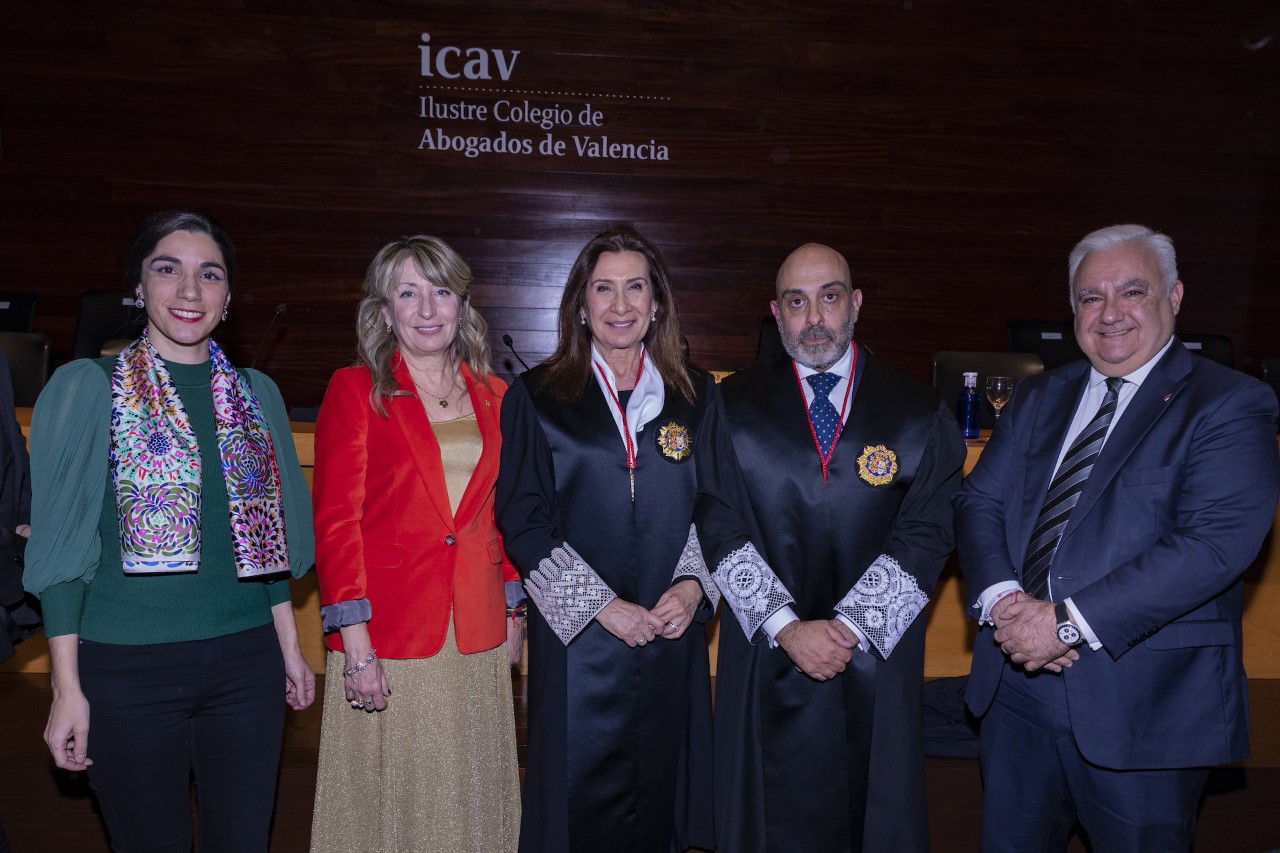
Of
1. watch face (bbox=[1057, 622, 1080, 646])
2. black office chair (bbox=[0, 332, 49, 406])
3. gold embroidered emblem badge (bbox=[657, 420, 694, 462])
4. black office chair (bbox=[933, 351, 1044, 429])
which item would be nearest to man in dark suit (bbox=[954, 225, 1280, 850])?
watch face (bbox=[1057, 622, 1080, 646])

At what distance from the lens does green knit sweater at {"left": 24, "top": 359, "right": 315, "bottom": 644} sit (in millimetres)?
1775

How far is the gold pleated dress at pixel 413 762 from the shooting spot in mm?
2135

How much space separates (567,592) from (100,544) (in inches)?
37.0

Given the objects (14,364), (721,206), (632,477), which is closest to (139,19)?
(14,364)

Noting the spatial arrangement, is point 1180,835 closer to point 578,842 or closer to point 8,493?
point 578,842

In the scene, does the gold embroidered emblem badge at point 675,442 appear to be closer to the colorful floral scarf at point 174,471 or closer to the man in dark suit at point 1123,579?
the man in dark suit at point 1123,579

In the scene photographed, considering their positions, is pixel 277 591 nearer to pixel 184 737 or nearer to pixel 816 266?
pixel 184 737

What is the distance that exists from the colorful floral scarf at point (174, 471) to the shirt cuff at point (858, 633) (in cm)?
121

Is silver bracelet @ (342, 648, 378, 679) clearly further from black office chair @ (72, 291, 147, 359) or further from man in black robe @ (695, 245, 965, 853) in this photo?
black office chair @ (72, 291, 147, 359)

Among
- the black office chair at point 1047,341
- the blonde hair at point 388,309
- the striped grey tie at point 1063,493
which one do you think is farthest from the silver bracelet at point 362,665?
the black office chair at point 1047,341

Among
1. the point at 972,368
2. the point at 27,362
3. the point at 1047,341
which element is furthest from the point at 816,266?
the point at 27,362

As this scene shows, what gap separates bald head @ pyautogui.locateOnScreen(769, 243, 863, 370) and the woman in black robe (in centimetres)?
32

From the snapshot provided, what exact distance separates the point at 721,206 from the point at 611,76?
3.51 feet

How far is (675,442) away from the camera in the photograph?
2279mm
